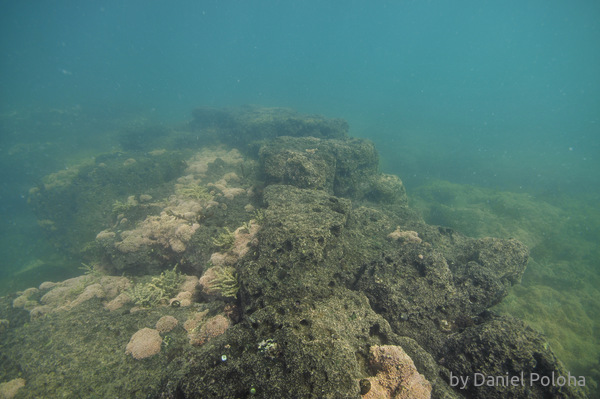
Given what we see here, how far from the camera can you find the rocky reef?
241 centimetres

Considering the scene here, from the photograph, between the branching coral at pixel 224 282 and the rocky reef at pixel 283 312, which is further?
the branching coral at pixel 224 282

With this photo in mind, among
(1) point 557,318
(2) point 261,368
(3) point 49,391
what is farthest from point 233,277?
(1) point 557,318

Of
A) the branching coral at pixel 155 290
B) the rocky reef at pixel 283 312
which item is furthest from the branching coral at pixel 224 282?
the branching coral at pixel 155 290

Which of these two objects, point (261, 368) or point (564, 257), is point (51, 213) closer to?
point (261, 368)

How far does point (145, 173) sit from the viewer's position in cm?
1237

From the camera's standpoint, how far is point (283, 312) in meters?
2.88

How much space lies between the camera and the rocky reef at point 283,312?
2.41 meters

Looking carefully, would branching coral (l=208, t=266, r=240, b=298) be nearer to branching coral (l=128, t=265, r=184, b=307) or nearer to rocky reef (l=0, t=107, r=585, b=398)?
rocky reef (l=0, t=107, r=585, b=398)

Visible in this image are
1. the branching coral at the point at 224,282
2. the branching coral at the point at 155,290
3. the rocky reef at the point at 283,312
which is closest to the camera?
the rocky reef at the point at 283,312

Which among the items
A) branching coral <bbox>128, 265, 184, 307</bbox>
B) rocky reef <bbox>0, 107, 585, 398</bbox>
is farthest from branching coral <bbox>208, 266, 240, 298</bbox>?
branching coral <bbox>128, 265, 184, 307</bbox>

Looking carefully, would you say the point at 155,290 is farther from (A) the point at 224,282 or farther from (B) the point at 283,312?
(B) the point at 283,312

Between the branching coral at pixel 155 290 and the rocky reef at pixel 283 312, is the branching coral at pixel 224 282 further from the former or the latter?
the branching coral at pixel 155 290

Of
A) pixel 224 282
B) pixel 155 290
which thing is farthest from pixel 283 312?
pixel 155 290

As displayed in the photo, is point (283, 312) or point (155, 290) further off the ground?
point (283, 312)
